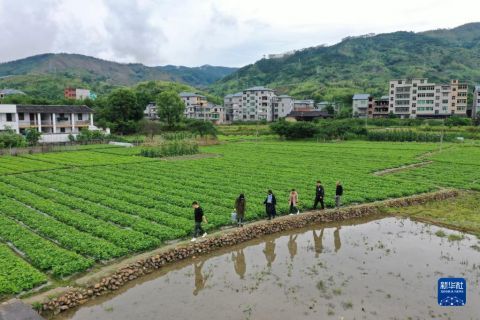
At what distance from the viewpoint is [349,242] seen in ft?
70.2

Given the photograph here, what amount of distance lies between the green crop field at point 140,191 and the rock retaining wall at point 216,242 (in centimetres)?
135

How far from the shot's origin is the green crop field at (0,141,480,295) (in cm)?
1797

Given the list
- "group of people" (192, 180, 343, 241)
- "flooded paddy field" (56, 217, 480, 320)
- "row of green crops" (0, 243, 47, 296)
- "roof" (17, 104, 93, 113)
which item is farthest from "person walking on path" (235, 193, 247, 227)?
"roof" (17, 104, 93, 113)

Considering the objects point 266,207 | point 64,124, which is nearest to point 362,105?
point 64,124

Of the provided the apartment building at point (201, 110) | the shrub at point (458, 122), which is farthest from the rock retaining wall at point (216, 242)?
the apartment building at point (201, 110)

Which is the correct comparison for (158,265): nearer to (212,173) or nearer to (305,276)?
(305,276)

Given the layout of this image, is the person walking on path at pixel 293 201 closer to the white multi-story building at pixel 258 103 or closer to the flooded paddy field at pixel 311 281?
the flooded paddy field at pixel 311 281

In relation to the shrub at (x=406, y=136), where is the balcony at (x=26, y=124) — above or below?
above

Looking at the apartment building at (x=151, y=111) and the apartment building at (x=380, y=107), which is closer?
the apartment building at (x=380, y=107)

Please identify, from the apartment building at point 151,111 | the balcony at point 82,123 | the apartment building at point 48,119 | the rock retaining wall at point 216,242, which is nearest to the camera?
the rock retaining wall at point 216,242

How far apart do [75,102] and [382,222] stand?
11635 centimetres

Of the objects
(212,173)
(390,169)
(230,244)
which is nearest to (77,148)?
(212,173)

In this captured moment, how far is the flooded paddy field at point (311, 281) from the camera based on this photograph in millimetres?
13664

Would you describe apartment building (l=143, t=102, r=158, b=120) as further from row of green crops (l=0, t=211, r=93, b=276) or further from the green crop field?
row of green crops (l=0, t=211, r=93, b=276)
